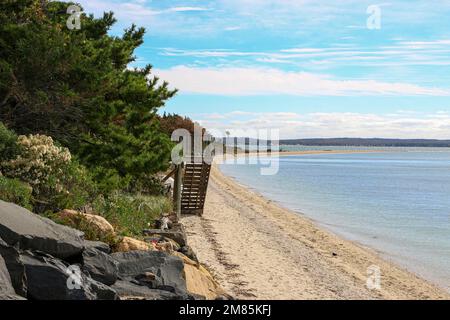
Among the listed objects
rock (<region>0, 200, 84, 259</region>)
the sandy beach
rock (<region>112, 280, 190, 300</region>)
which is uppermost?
rock (<region>0, 200, 84, 259</region>)

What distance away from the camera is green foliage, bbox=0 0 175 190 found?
1437 cm

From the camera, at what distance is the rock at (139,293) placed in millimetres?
7461

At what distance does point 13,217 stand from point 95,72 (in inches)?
319

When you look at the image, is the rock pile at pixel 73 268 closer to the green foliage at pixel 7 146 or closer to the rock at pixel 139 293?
the rock at pixel 139 293

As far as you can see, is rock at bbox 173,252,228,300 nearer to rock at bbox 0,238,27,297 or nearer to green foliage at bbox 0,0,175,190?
rock at bbox 0,238,27,297

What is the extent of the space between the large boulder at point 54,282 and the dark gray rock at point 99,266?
56 cm

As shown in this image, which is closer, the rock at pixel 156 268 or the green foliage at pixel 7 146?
the rock at pixel 156 268

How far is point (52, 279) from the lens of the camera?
21.5 feet

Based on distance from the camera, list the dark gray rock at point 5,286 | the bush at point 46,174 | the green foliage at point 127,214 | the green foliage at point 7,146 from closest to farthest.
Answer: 1. the dark gray rock at point 5,286
2. the bush at point 46,174
3. the green foliage at point 7,146
4. the green foliage at point 127,214

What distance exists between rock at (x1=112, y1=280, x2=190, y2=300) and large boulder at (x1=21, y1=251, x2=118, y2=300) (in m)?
0.70

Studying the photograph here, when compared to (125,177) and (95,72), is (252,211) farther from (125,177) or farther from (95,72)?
(95,72)

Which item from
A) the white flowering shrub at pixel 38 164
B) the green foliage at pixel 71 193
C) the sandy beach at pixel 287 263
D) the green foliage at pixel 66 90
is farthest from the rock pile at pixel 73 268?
the green foliage at pixel 66 90

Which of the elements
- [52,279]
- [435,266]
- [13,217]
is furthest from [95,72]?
[435,266]

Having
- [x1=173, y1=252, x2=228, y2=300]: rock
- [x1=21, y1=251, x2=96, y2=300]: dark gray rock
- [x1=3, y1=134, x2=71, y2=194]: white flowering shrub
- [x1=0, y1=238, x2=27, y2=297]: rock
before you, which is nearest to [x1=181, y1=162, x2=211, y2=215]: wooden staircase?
[x1=3, y1=134, x2=71, y2=194]: white flowering shrub
